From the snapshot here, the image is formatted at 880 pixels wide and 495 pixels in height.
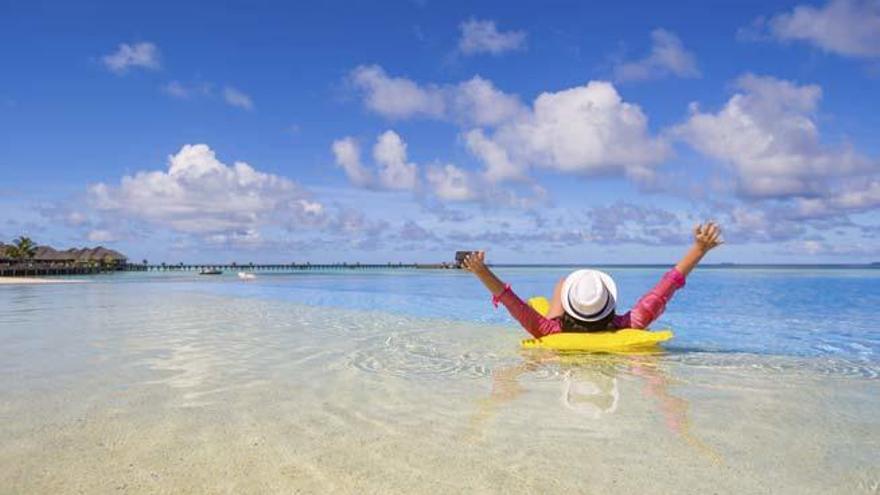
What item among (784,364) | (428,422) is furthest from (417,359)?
(784,364)

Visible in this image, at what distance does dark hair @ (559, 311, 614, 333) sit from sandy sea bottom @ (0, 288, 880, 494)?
1.37ft

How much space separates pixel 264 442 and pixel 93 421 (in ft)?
4.38

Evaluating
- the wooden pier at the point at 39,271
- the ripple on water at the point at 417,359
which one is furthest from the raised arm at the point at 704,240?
the wooden pier at the point at 39,271

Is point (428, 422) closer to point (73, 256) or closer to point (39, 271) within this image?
point (39, 271)

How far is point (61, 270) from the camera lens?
7000 centimetres

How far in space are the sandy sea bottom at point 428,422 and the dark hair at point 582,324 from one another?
1.37 ft

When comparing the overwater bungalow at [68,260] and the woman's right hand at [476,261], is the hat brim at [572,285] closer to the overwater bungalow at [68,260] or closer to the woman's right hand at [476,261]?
the woman's right hand at [476,261]

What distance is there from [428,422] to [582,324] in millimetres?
3452

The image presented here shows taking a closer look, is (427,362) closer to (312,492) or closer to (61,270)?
(312,492)

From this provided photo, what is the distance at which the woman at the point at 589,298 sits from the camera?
20.4 feet

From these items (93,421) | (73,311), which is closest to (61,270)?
(73,311)

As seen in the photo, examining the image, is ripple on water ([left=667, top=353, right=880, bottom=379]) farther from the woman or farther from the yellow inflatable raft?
the woman

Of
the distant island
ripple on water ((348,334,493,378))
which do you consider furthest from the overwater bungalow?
ripple on water ((348,334,493,378))

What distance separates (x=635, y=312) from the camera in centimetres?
714
